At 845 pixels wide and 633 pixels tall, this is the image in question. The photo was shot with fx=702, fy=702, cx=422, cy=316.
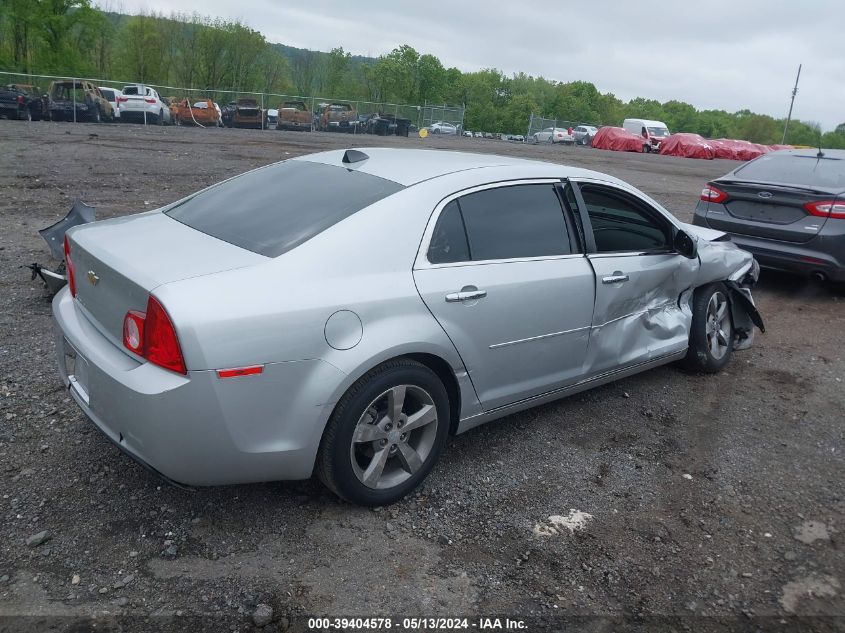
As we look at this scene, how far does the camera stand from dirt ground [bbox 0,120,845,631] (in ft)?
A: 8.79

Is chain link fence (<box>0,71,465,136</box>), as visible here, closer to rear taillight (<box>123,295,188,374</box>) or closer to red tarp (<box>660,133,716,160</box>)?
red tarp (<box>660,133,716,160</box>)

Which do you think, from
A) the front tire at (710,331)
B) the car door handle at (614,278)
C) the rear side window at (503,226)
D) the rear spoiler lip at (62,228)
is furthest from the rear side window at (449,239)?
the rear spoiler lip at (62,228)

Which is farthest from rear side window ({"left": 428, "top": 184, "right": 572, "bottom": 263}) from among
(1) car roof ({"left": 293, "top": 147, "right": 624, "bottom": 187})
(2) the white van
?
(2) the white van

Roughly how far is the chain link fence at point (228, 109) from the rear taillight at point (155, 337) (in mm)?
29301

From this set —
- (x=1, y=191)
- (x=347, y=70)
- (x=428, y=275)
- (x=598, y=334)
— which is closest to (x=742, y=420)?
(x=598, y=334)

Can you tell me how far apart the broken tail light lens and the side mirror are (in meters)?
3.46

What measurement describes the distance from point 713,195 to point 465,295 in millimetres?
5640

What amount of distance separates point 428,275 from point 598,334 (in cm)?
137

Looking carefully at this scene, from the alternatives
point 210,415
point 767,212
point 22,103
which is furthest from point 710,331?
point 22,103

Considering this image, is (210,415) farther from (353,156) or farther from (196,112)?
(196,112)

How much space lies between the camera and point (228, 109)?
3397cm

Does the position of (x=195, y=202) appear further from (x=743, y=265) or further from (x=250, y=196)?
(x=743, y=265)

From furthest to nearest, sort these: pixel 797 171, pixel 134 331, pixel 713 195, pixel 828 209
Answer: pixel 713 195 → pixel 797 171 → pixel 828 209 → pixel 134 331

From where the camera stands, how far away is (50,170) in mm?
12438
